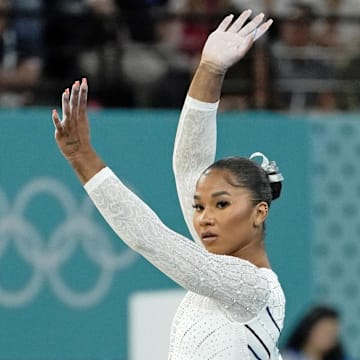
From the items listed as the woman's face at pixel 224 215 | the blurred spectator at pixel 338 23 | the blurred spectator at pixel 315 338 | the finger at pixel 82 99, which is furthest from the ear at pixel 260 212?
the blurred spectator at pixel 338 23

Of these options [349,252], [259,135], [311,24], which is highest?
[311,24]

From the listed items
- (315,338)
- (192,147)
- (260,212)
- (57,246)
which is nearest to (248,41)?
(192,147)

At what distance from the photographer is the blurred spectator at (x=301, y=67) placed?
7816 mm

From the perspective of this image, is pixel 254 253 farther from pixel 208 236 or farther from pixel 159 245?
pixel 159 245

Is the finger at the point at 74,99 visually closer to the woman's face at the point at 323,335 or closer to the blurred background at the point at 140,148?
the blurred background at the point at 140,148

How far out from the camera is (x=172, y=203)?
23.9 ft

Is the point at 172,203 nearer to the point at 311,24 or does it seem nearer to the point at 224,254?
the point at 311,24

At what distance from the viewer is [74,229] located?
7.16 metres

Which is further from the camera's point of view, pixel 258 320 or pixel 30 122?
pixel 30 122

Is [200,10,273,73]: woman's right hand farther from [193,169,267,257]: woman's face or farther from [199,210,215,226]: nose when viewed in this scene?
[199,210,215,226]: nose

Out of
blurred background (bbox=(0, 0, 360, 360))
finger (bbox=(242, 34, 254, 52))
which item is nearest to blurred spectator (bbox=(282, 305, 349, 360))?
blurred background (bbox=(0, 0, 360, 360))

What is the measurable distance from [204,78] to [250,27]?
192 mm

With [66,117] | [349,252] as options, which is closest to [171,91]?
[349,252]

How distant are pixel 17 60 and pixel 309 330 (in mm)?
2173
